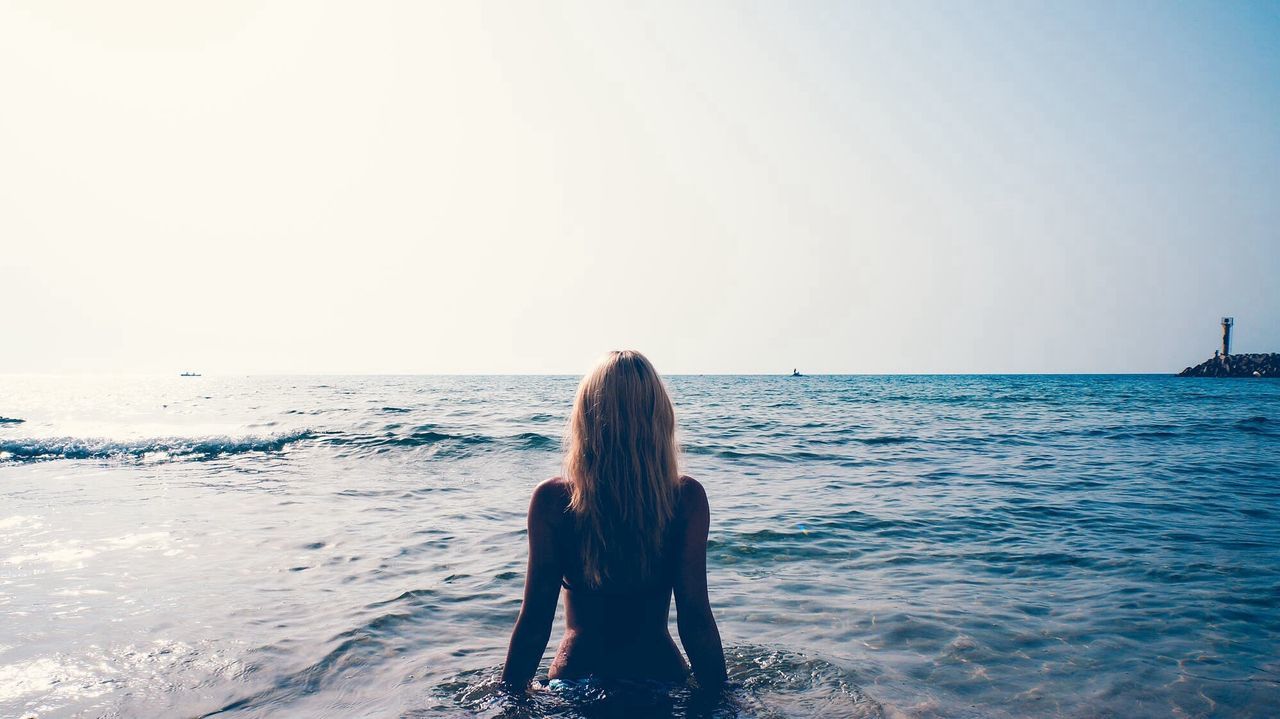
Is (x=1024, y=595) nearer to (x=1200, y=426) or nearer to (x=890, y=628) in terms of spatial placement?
(x=890, y=628)

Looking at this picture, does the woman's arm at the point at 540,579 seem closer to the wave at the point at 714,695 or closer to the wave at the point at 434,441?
the wave at the point at 714,695

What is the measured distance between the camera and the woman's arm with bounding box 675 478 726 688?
3381 millimetres

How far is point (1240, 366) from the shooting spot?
87.3 m

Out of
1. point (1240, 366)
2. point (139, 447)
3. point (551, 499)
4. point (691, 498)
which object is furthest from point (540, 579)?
point (1240, 366)

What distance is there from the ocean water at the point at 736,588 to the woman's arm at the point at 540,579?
37 cm

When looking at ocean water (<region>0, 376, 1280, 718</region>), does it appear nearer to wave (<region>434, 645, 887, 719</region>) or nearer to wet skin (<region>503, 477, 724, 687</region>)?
wave (<region>434, 645, 887, 719</region>)

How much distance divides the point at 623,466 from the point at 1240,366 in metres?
114

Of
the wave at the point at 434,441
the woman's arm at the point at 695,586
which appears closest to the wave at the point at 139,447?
the wave at the point at 434,441

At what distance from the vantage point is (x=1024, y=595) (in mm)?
6422

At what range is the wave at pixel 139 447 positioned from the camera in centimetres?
1692

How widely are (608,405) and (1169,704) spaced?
4136 mm

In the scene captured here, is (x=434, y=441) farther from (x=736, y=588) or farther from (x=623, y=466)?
(x=623, y=466)

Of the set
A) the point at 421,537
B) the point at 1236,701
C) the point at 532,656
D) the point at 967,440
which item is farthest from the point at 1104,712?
the point at 967,440

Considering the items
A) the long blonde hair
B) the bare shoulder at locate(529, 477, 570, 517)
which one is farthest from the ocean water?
the bare shoulder at locate(529, 477, 570, 517)
